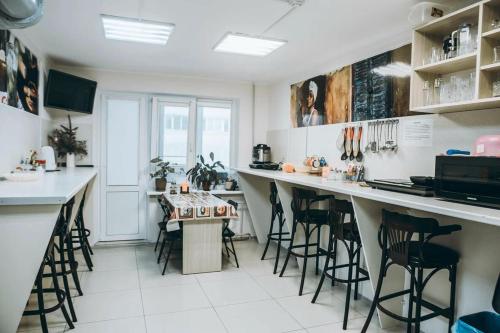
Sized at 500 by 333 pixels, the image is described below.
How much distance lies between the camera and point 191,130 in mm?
5469

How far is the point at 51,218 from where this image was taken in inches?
85.9

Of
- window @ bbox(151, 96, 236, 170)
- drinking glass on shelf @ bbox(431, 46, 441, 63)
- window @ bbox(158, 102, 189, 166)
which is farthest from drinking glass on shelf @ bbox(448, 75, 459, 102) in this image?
window @ bbox(158, 102, 189, 166)

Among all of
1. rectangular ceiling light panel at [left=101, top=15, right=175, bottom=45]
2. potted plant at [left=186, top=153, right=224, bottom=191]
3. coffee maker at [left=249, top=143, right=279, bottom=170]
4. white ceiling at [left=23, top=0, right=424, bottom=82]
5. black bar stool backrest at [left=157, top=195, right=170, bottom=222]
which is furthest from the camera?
coffee maker at [left=249, top=143, right=279, bottom=170]

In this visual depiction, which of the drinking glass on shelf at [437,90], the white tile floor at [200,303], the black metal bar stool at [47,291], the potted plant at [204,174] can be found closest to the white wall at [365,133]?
the drinking glass on shelf at [437,90]

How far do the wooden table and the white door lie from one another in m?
1.39

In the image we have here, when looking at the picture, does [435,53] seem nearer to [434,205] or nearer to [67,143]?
[434,205]

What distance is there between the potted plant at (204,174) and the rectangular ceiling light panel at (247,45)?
191 cm

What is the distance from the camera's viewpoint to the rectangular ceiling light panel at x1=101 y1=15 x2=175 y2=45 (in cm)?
311

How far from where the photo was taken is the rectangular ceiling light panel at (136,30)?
122 inches

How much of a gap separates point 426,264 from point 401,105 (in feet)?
4.79

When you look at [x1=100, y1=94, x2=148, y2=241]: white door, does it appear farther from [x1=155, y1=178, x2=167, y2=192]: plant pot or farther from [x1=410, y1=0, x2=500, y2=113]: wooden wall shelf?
[x1=410, y1=0, x2=500, y2=113]: wooden wall shelf

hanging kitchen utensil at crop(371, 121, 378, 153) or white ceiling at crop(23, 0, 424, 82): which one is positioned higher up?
white ceiling at crop(23, 0, 424, 82)

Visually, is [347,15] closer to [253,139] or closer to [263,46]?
[263,46]

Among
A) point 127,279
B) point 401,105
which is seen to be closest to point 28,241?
point 127,279
